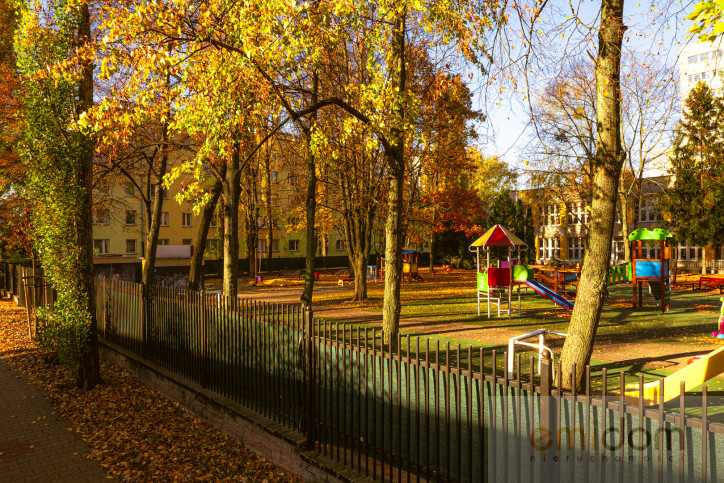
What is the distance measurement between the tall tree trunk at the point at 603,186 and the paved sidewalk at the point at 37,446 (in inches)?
254

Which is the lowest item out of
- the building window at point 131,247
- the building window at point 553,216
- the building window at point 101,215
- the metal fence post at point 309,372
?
the metal fence post at point 309,372

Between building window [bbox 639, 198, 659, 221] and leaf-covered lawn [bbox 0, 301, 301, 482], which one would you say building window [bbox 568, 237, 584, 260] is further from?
leaf-covered lawn [bbox 0, 301, 301, 482]

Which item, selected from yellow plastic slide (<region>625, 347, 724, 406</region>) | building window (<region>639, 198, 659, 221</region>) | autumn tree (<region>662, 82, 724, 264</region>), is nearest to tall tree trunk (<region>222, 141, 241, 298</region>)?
yellow plastic slide (<region>625, 347, 724, 406</region>)

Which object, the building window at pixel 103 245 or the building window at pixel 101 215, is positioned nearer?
the building window at pixel 101 215

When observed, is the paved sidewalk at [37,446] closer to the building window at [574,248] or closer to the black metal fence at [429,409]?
the black metal fence at [429,409]

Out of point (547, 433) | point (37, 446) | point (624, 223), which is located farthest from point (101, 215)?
point (624, 223)

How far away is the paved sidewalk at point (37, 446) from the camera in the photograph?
5.82 m

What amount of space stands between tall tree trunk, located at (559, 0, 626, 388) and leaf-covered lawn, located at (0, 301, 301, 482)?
4206mm

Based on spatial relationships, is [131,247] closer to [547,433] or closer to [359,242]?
[359,242]

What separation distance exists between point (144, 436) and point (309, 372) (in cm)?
320

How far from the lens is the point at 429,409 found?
14.4 ft

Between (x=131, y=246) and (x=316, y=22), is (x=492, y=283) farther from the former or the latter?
(x=131, y=246)

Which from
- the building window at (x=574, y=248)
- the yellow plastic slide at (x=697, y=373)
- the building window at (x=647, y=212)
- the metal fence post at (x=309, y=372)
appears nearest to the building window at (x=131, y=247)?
the metal fence post at (x=309, y=372)

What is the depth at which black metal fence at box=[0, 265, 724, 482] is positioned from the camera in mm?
3110
